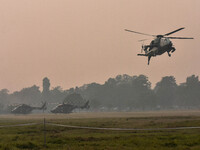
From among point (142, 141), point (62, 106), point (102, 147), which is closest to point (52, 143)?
point (102, 147)

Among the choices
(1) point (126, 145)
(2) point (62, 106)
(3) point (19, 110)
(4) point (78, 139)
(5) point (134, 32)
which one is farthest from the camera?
(3) point (19, 110)

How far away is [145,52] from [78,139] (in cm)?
4319

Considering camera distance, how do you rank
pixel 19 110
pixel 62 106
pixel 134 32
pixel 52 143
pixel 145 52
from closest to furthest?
pixel 52 143, pixel 134 32, pixel 145 52, pixel 62 106, pixel 19 110

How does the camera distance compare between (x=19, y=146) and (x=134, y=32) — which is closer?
(x=19, y=146)

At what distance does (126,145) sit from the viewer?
64.1 feet

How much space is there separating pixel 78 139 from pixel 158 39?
129 ft

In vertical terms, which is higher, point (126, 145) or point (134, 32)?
point (134, 32)

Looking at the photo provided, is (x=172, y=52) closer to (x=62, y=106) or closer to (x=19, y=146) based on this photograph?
(x=19, y=146)

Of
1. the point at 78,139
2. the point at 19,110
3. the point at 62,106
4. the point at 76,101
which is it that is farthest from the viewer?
the point at 76,101

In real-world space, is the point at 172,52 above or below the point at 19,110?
above

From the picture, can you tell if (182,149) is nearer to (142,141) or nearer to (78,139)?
(142,141)

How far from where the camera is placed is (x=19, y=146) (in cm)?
1966

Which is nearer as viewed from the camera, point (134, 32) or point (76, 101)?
point (134, 32)

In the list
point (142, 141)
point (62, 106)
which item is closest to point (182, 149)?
point (142, 141)
